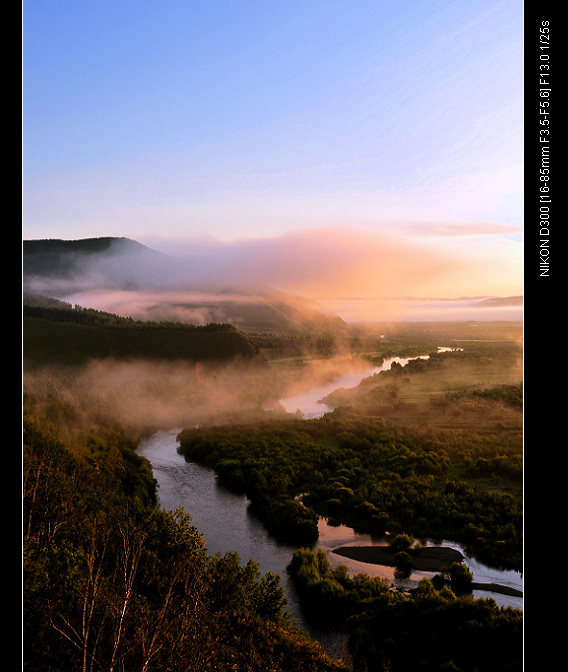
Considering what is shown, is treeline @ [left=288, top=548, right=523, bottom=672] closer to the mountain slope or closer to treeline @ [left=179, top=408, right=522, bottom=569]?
treeline @ [left=179, top=408, right=522, bottom=569]

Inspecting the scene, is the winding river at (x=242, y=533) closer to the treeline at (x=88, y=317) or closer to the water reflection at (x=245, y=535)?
the water reflection at (x=245, y=535)

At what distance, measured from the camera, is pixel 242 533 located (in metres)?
31.8

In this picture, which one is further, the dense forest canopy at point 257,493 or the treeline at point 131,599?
the dense forest canopy at point 257,493

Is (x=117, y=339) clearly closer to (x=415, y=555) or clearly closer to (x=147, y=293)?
(x=147, y=293)

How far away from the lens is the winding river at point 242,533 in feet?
86.7

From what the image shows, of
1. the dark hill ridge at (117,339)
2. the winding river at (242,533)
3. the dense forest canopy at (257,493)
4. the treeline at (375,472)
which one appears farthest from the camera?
the dark hill ridge at (117,339)

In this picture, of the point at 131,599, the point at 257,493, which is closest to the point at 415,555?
the point at 257,493

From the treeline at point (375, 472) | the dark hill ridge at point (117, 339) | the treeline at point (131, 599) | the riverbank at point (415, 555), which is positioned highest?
the dark hill ridge at point (117, 339)

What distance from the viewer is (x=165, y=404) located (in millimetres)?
71125

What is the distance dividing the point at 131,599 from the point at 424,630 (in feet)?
39.2

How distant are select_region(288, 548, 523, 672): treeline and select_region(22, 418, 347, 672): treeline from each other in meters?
2.55

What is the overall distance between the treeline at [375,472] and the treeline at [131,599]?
14485 millimetres

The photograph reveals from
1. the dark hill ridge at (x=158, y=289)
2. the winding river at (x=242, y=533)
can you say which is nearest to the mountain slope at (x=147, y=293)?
the dark hill ridge at (x=158, y=289)
